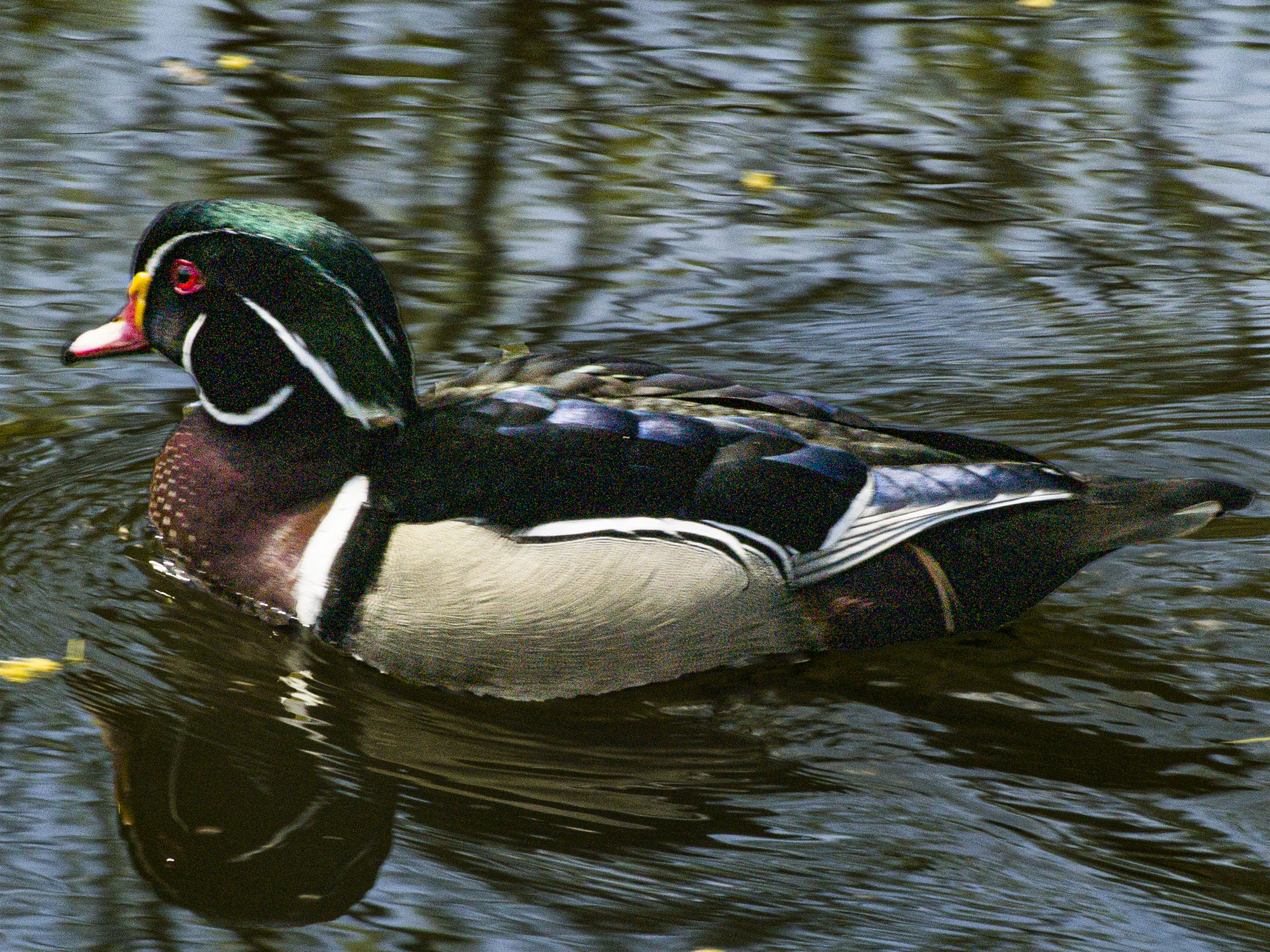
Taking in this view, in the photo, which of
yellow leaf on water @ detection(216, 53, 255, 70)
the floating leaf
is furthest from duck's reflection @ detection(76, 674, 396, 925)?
yellow leaf on water @ detection(216, 53, 255, 70)

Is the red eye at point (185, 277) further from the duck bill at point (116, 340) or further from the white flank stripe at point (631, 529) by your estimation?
the white flank stripe at point (631, 529)

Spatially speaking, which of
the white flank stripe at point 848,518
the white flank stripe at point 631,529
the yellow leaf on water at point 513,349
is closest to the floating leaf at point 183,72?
the yellow leaf on water at point 513,349

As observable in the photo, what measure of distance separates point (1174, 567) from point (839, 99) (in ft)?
12.8

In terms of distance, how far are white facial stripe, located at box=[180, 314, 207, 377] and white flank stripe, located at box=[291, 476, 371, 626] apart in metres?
0.62

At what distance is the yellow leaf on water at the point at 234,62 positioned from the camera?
27.4 ft

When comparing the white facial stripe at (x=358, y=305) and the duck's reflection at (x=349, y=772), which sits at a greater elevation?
the white facial stripe at (x=358, y=305)

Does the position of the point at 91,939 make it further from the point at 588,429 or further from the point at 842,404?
the point at 842,404

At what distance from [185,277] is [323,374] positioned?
17.6 inches

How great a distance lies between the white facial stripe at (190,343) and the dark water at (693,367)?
62 centimetres

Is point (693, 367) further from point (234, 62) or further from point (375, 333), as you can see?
point (234, 62)

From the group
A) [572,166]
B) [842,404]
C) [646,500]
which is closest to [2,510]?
[646,500]

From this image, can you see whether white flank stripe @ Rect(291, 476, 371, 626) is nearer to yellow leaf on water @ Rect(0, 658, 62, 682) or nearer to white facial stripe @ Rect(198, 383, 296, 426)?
white facial stripe @ Rect(198, 383, 296, 426)

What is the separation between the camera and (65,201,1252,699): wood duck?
4195mm

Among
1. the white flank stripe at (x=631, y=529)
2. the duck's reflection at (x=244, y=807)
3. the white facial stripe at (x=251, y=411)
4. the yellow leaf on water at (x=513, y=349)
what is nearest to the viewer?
the duck's reflection at (x=244, y=807)
